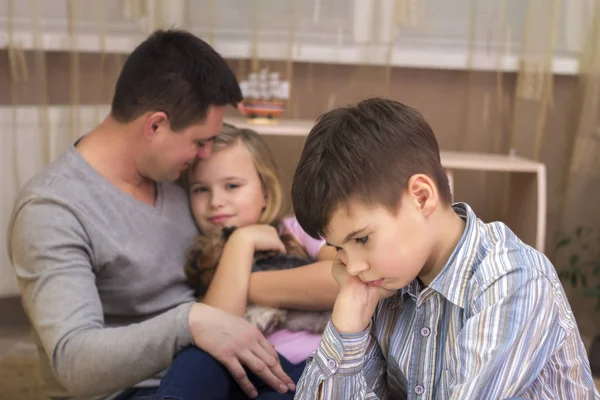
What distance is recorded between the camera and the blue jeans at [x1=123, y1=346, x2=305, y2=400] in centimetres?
120

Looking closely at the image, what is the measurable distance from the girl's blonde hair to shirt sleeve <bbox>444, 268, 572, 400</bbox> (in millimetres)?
772

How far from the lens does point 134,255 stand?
4.99ft

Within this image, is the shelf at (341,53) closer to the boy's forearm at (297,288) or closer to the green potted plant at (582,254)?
the green potted plant at (582,254)

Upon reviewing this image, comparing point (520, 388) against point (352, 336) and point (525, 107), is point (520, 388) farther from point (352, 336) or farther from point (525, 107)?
point (525, 107)

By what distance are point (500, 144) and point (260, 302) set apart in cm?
139

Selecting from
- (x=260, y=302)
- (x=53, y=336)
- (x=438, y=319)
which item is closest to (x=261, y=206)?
(x=260, y=302)

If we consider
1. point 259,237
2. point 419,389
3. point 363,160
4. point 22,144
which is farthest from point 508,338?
A: point 22,144

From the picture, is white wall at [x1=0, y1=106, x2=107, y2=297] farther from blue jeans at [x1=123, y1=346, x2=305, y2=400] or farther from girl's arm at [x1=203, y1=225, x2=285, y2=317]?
blue jeans at [x1=123, y1=346, x2=305, y2=400]

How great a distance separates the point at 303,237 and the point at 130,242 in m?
0.43

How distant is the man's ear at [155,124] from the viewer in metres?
1.57

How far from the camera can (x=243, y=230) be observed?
5.29 ft

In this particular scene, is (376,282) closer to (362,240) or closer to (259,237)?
(362,240)

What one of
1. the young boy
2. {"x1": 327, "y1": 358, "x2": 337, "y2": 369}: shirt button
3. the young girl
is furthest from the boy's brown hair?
the young girl

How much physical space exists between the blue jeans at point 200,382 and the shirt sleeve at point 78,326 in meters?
0.05
